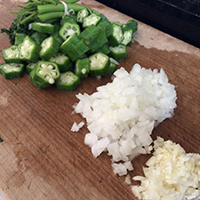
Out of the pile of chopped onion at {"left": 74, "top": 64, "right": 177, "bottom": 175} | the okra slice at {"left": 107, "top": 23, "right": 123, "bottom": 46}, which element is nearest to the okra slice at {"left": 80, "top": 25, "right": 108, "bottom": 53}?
the okra slice at {"left": 107, "top": 23, "right": 123, "bottom": 46}

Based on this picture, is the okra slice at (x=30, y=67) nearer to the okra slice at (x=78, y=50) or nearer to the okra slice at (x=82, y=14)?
the okra slice at (x=78, y=50)

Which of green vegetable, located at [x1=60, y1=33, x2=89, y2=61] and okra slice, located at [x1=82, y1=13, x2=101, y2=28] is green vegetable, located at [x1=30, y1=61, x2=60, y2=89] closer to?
green vegetable, located at [x1=60, y1=33, x2=89, y2=61]

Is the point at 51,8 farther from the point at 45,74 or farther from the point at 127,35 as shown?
the point at 127,35

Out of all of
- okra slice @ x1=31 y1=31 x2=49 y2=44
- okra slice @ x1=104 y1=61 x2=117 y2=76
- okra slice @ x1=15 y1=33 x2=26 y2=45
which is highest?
okra slice @ x1=31 y1=31 x2=49 y2=44

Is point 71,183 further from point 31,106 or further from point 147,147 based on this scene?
point 31,106

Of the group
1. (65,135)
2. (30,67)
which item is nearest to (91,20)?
(30,67)

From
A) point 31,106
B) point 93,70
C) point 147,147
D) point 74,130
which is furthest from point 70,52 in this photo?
point 147,147
